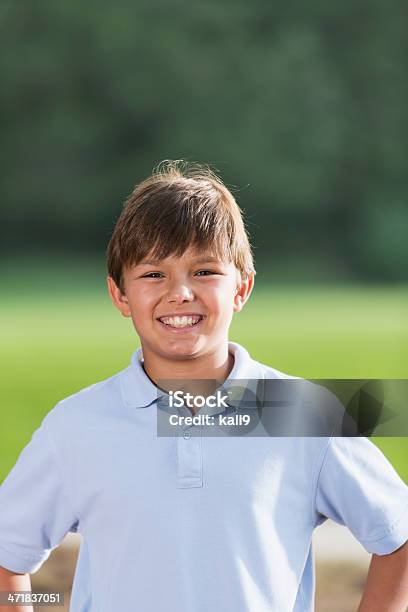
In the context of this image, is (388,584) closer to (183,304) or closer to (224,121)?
(183,304)

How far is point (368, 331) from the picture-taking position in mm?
Result: 8461

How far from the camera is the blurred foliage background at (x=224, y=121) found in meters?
13.8

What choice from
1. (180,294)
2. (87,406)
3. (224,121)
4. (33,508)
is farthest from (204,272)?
(224,121)

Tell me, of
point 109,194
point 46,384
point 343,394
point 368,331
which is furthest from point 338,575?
point 109,194

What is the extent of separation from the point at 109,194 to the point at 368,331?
6064 millimetres

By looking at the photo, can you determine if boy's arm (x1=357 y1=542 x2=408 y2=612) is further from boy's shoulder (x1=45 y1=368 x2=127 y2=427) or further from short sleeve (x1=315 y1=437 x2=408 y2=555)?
boy's shoulder (x1=45 y1=368 x2=127 y2=427)

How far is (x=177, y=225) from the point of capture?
1028 millimetres

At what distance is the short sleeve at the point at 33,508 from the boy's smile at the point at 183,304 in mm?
135

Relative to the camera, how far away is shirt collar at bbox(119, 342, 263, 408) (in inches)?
39.1

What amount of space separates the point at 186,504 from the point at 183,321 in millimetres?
169

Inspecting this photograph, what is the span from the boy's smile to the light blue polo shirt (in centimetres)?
5

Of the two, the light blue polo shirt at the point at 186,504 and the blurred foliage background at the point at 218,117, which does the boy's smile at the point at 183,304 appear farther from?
the blurred foliage background at the point at 218,117

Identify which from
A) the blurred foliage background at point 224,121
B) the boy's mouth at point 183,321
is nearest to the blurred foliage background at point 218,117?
the blurred foliage background at point 224,121

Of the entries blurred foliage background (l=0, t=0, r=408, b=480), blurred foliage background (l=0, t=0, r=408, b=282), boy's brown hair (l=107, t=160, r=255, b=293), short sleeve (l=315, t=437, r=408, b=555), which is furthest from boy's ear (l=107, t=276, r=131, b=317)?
blurred foliage background (l=0, t=0, r=408, b=282)
